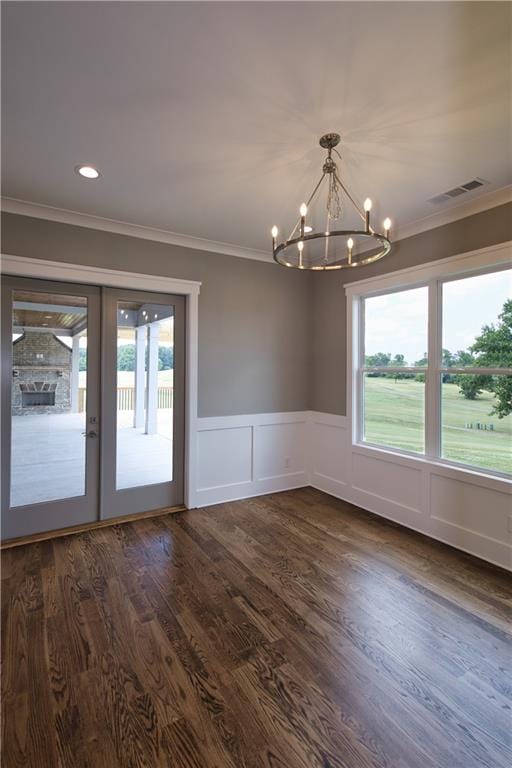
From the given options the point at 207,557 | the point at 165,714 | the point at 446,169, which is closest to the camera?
the point at 165,714

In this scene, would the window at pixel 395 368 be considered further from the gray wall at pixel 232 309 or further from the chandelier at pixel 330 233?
the gray wall at pixel 232 309

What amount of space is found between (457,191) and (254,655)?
11.5 feet

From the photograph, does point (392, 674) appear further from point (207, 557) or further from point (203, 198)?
point (203, 198)

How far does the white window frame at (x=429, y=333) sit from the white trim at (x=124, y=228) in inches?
53.0

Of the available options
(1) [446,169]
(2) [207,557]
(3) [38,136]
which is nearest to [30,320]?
(3) [38,136]

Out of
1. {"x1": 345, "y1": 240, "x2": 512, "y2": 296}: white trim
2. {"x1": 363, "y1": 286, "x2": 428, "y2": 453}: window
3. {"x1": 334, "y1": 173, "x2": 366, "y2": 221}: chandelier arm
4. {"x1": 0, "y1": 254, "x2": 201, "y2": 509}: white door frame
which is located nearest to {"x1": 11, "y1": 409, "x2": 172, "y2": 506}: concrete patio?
{"x1": 0, "y1": 254, "x2": 201, "y2": 509}: white door frame

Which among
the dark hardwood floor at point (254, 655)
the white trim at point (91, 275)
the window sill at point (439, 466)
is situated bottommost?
the dark hardwood floor at point (254, 655)

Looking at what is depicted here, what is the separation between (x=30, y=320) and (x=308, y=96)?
2.85m

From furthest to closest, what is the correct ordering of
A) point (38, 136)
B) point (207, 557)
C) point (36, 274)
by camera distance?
1. point (36, 274)
2. point (207, 557)
3. point (38, 136)

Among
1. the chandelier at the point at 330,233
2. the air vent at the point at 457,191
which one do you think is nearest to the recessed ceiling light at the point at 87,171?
the chandelier at the point at 330,233

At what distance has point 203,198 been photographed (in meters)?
2.96

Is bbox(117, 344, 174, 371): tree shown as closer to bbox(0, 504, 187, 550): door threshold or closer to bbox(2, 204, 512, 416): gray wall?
bbox(2, 204, 512, 416): gray wall

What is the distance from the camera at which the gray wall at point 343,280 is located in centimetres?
291

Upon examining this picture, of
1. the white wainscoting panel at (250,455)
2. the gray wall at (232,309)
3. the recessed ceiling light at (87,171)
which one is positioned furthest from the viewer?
the white wainscoting panel at (250,455)
